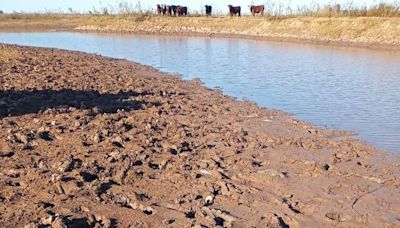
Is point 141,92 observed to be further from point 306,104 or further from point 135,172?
point 135,172

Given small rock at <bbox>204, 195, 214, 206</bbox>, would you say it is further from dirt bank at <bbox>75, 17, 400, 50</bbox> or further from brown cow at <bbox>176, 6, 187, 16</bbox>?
brown cow at <bbox>176, 6, 187, 16</bbox>

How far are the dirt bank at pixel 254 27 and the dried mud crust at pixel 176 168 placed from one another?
798 inches

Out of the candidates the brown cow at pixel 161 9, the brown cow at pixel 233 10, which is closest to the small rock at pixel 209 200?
the brown cow at pixel 233 10

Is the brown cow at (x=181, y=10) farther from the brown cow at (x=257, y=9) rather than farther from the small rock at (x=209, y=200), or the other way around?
the small rock at (x=209, y=200)

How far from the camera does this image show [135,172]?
20.5 ft

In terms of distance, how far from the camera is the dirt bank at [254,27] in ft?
97.6

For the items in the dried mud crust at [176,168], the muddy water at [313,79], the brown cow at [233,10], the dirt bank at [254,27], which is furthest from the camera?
the brown cow at [233,10]

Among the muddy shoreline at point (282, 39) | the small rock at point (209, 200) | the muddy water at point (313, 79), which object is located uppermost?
the small rock at point (209, 200)

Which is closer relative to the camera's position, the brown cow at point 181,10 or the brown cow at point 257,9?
the brown cow at point 257,9

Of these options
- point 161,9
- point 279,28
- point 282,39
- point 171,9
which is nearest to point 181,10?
point 171,9

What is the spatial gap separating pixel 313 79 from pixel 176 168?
36.1 feet

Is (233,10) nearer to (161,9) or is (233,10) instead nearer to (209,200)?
(161,9)

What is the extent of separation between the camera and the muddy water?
1084 cm

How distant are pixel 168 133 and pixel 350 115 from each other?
483 centimetres
